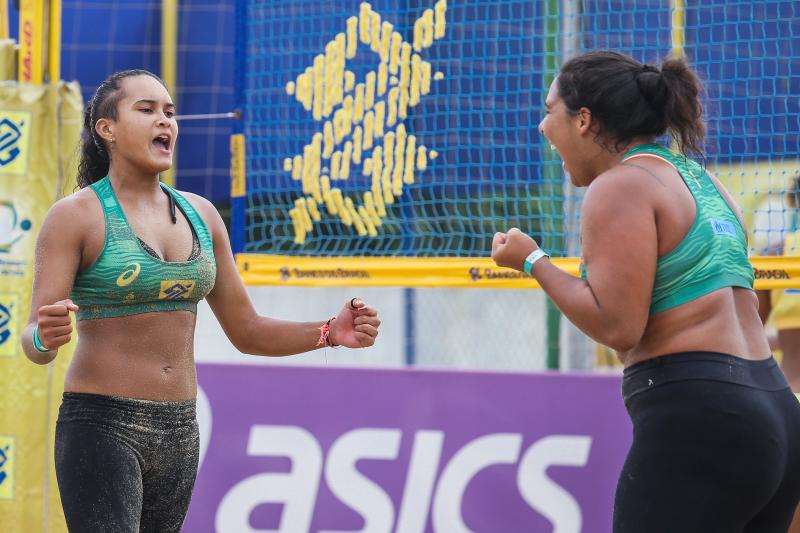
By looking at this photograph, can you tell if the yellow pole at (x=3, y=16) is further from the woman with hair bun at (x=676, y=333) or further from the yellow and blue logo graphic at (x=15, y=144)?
the woman with hair bun at (x=676, y=333)

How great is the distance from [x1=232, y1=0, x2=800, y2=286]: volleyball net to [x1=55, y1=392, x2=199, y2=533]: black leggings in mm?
2485

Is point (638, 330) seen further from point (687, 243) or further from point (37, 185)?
point (37, 185)

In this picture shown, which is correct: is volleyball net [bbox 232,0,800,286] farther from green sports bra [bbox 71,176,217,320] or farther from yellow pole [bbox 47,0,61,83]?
green sports bra [bbox 71,176,217,320]

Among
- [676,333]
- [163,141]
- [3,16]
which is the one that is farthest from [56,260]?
[3,16]

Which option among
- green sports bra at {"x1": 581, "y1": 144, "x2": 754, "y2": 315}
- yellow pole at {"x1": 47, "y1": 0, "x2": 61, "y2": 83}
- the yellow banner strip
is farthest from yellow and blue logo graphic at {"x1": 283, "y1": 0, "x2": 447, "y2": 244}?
green sports bra at {"x1": 581, "y1": 144, "x2": 754, "y2": 315}

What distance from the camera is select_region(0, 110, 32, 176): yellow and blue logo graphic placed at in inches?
213

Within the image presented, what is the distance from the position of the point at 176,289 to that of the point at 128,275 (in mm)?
155

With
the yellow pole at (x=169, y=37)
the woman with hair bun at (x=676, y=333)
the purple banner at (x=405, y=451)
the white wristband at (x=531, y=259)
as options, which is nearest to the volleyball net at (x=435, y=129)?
the purple banner at (x=405, y=451)

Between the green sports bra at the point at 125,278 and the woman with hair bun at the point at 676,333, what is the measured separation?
41.2 inches

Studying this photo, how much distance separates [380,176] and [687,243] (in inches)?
129

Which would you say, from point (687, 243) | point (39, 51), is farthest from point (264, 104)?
point (687, 243)

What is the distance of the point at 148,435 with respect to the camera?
3.34m

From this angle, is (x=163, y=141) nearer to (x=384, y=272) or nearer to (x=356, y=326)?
(x=356, y=326)

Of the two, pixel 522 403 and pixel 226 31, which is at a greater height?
pixel 226 31
